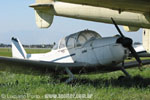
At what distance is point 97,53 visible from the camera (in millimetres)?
7145

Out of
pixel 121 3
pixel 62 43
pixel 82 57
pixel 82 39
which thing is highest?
pixel 121 3

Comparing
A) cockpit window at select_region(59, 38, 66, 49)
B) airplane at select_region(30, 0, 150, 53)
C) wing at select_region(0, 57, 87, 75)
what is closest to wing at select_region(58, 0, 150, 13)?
airplane at select_region(30, 0, 150, 53)

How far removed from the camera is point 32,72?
7.29 meters

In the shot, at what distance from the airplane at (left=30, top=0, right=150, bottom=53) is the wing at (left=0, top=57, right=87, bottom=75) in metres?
1.59

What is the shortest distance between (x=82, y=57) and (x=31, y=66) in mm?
1449

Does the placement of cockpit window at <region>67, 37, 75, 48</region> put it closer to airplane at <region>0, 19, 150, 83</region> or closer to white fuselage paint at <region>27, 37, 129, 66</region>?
airplane at <region>0, 19, 150, 83</region>

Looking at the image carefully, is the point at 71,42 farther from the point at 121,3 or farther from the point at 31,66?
the point at 121,3

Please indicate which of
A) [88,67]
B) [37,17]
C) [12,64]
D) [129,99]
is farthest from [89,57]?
[37,17]

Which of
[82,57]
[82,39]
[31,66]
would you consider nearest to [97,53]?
[82,57]

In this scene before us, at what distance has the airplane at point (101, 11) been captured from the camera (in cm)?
680

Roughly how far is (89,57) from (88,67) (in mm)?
266

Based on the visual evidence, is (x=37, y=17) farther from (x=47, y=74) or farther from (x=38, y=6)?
(x=47, y=74)

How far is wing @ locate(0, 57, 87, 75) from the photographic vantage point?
6.45m

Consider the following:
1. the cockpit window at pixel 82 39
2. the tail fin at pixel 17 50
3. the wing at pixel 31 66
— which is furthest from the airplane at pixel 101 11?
the tail fin at pixel 17 50
